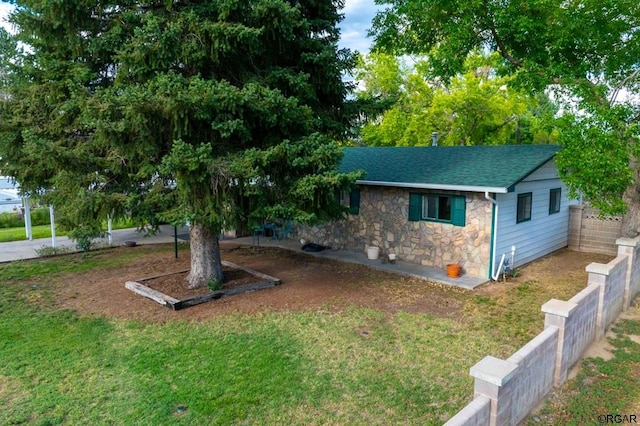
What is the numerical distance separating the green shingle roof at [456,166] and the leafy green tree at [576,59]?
1219 millimetres

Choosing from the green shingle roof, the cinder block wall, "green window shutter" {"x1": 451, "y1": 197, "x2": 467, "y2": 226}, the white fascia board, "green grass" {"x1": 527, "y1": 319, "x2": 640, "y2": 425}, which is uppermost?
the green shingle roof

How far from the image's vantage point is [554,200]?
12.4 m

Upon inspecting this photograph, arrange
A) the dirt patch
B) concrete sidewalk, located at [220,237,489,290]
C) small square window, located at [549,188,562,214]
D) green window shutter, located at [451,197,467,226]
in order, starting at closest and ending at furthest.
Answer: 1. the dirt patch
2. concrete sidewalk, located at [220,237,489,290]
3. green window shutter, located at [451,197,467,226]
4. small square window, located at [549,188,562,214]

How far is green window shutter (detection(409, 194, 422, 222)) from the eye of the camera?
433 inches

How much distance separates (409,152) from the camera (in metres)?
14.2

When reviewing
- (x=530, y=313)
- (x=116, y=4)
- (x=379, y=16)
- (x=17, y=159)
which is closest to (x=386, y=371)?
(x=530, y=313)

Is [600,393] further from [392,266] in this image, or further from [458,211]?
[392,266]

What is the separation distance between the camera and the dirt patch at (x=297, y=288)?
7848mm

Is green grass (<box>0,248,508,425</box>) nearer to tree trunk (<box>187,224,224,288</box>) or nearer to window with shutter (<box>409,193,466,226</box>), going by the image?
tree trunk (<box>187,224,224,288</box>)

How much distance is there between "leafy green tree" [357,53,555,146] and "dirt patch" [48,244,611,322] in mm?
11641

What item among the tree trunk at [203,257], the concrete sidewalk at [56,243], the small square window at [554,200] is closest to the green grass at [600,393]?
the tree trunk at [203,257]

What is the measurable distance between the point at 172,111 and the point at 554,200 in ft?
36.0

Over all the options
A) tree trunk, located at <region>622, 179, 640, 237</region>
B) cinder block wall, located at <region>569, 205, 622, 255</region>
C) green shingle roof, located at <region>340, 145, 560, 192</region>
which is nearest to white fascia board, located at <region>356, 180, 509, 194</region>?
green shingle roof, located at <region>340, 145, 560, 192</region>

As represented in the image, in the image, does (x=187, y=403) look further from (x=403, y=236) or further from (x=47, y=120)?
(x=403, y=236)
